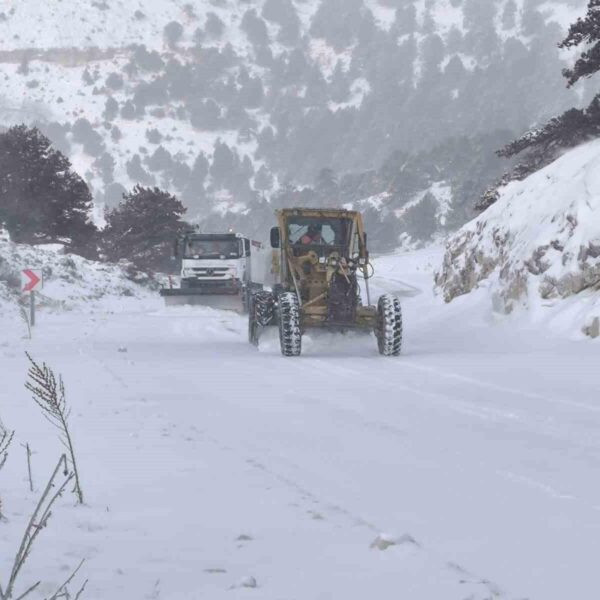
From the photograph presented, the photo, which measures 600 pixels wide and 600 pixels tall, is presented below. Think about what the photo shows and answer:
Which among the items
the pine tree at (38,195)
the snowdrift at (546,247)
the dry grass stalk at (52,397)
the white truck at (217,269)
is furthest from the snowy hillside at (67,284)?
the dry grass stalk at (52,397)

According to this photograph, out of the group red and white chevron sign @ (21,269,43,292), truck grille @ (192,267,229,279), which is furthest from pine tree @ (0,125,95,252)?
red and white chevron sign @ (21,269,43,292)

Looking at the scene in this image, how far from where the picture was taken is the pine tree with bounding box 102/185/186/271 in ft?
178

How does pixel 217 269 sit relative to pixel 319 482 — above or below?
above

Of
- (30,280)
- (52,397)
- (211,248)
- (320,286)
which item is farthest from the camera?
(211,248)

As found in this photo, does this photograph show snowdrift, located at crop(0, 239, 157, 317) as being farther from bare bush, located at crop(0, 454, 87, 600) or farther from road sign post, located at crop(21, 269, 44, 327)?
bare bush, located at crop(0, 454, 87, 600)

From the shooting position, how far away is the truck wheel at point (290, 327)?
37.7 feet

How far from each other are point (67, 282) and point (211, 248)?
6.79 meters

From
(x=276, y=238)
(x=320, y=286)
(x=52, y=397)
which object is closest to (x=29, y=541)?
(x=52, y=397)

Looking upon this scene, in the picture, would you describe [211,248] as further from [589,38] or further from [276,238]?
[589,38]

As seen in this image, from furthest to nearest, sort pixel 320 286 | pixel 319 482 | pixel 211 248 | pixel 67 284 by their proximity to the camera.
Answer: pixel 67 284 < pixel 211 248 < pixel 320 286 < pixel 319 482

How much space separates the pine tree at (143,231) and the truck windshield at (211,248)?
28134 millimetres

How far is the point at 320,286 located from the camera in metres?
12.9

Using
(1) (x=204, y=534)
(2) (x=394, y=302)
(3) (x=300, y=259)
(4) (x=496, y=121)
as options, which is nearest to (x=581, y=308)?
(2) (x=394, y=302)

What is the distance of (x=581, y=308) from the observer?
1256 cm
